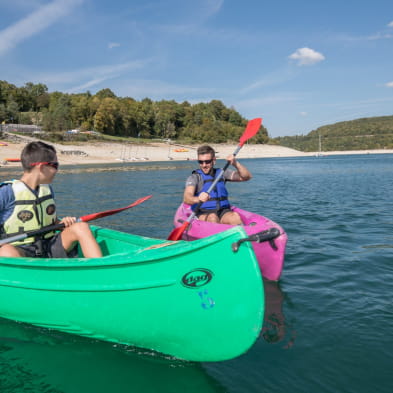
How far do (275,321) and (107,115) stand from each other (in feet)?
196

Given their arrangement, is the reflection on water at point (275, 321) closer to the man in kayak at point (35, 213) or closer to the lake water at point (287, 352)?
the lake water at point (287, 352)

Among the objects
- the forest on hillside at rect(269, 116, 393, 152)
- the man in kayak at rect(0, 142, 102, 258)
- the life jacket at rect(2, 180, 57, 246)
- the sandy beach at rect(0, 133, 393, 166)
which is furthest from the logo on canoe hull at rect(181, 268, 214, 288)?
the forest on hillside at rect(269, 116, 393, 152)

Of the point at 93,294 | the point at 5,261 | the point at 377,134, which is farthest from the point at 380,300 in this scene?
the point at 377,134

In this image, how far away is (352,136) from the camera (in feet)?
394

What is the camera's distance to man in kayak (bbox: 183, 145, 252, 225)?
5.11 m

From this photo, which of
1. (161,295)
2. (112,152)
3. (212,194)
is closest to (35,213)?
(161,295)

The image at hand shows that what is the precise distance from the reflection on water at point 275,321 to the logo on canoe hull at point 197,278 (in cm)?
107

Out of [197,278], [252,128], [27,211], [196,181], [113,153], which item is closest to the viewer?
[197,278]

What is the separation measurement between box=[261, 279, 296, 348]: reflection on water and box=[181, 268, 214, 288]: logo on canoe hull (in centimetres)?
107

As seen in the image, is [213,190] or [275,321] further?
[213,190]

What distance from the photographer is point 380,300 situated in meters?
3.71

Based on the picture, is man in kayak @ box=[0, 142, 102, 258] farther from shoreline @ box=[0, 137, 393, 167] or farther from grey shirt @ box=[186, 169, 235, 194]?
shoreline @ box=[0, 137, 393, 167]

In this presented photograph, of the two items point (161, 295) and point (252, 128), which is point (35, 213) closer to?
point (161, 295)

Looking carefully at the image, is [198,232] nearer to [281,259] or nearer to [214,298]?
[281,259]
